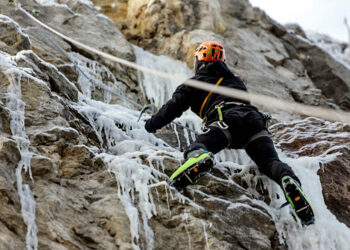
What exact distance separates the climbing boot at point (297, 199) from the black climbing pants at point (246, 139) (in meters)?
0.32

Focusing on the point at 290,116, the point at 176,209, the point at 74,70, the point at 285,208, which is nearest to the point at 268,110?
the point at 290,116

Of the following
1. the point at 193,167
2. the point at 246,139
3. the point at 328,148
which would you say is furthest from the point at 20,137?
the point at 328,148

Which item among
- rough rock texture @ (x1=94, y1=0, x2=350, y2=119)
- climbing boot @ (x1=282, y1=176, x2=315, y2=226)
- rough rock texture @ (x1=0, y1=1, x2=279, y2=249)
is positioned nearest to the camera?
rough rock texture @ (x1=0, y1=1, x2=279, y2=249)

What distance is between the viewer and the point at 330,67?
1198 cm

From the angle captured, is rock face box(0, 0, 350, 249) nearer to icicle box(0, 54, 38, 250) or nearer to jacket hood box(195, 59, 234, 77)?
icicle box(0, 54, 38, 250)

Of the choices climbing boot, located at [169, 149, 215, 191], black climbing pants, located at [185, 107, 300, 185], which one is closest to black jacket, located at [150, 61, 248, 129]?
black climbing pants, located at [185, 107, 300, 185]

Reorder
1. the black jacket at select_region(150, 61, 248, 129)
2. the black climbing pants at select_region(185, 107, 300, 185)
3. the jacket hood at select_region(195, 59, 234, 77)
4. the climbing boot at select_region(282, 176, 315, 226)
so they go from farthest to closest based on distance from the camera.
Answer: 1. the jacket hood at select_region(195, 59, 234, 77)
2. the black jacket at select_region(150, 61, 248, 129)
3. the black climbing pants at select_region(185, 107, 300, 185)
4. the climbing boot at select_region(282, 176, 315, 226)

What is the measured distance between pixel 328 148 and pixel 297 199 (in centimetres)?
203

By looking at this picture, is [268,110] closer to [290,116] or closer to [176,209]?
[290,116]

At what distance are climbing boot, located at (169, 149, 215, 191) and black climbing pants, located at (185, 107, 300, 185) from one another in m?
0.24

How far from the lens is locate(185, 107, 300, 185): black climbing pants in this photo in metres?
3.67

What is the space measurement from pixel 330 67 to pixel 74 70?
8.54 m

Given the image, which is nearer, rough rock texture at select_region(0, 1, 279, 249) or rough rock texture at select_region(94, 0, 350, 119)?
rough rock texture at select_region(0, 1, 279, 249)

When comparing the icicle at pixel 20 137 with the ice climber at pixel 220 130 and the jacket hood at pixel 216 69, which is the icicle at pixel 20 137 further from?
the jacket hood at pixel 216 69
